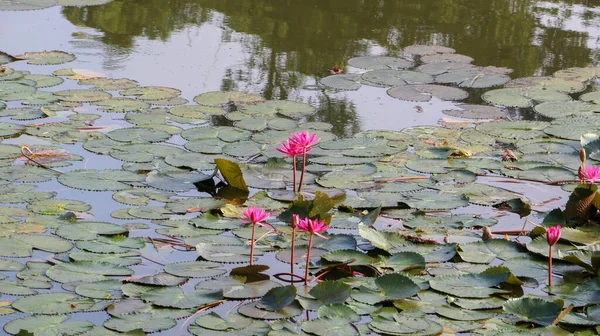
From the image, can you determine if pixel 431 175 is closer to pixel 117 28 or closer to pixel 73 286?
pixel 73 286

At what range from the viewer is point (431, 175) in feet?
12.7

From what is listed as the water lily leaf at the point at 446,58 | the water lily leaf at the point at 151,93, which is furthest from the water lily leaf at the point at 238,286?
the water lily leaf at the point at 446,58

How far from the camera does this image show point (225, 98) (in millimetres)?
4871

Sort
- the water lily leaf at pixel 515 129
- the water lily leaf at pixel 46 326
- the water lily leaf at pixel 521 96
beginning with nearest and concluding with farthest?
the water lily leaf at pixel 46 326 → the water lily leaf at pixel 515 129 → the water lily leaf at pixel 521 96

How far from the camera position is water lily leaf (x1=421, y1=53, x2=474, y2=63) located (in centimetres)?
571

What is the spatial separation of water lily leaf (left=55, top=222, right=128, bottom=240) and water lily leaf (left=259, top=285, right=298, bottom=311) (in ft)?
2.54

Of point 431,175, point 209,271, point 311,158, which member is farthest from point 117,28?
point 209,271

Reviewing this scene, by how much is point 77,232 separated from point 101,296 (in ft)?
1.71

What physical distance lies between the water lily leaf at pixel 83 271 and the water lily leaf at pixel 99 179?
761 millimetres

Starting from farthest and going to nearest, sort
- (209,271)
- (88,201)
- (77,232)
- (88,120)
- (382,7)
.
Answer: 1. (382,7)
2. (88,120)
3. (88,201)
4. (77,232)
5. (209,271)

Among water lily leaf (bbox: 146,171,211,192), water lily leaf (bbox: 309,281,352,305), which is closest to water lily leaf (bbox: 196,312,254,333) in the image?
water lily leaf (bbox: 309,281,352,305)

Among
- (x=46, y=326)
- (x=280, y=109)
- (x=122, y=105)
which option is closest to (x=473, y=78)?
(x=280, y=109)

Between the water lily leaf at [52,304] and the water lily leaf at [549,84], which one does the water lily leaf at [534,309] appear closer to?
the water lily leaf at [52,304]

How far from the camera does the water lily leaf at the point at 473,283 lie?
273cm
